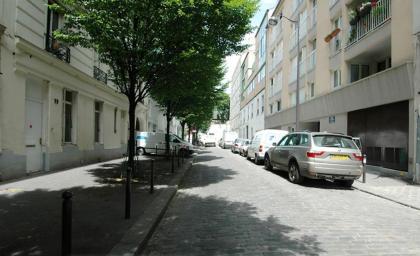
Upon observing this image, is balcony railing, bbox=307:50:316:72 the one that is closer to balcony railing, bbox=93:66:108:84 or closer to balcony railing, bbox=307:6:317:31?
balcony railing, bbox=307:6:317:31

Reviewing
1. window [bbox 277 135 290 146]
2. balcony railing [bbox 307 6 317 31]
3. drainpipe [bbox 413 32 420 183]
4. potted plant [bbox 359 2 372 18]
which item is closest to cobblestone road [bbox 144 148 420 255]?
drainpipe [bbox 413 32 420 183]

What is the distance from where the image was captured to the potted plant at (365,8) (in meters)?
18.0

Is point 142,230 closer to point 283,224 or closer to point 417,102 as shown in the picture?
point 283,224

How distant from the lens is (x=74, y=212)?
22.8ft

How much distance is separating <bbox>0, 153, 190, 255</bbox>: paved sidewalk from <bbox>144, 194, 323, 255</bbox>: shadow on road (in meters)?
0.63

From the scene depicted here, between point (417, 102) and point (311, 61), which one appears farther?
point (311, 61)

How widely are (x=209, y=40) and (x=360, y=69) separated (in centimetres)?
1283

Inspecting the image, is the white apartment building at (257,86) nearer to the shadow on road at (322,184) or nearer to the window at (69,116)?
the window at (69,116)

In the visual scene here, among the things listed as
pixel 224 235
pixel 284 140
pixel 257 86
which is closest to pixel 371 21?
pixel 284 140

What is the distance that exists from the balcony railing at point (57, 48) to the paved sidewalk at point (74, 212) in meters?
4.86

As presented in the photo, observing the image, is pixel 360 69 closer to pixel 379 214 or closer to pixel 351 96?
pixel 351 96

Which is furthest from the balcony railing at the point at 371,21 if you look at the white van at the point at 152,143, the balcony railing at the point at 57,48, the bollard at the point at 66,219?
the bollard at the point at 66,219

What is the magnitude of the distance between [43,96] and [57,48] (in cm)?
195

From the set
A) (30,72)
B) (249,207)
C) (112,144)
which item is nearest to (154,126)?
(112,144)
